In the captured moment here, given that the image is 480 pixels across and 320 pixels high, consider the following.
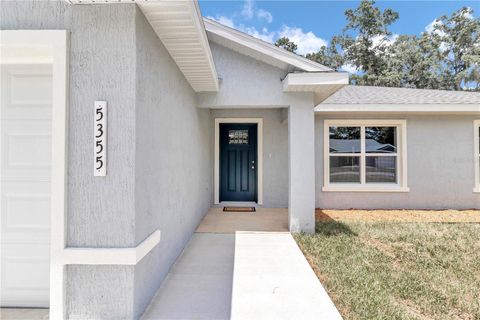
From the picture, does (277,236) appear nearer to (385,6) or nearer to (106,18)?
(106,18)

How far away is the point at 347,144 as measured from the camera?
25.3 feet

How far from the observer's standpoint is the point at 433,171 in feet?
24.5

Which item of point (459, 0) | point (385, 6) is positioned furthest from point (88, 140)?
point (459, 0)

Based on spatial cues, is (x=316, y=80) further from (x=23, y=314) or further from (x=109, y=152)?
(x=23, y=314)

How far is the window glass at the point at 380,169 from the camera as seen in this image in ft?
25.2

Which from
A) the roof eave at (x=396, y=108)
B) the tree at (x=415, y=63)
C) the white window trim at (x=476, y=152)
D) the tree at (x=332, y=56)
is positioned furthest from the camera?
the tree at (x=332, y=56)

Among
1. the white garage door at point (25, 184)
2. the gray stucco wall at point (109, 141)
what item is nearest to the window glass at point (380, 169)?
the gray stucco wall at point (109, 141)

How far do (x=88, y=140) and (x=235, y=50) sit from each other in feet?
12.0

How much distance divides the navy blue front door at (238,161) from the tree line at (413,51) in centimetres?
1849

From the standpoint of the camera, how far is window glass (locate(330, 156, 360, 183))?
7699 millimetres

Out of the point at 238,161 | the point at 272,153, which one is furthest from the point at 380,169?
the point at 238,161

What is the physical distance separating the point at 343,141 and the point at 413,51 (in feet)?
67.4

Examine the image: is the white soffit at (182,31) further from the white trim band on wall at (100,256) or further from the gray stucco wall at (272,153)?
the gray stucco wall at (272,153)

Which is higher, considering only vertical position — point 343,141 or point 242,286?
point 343,141
